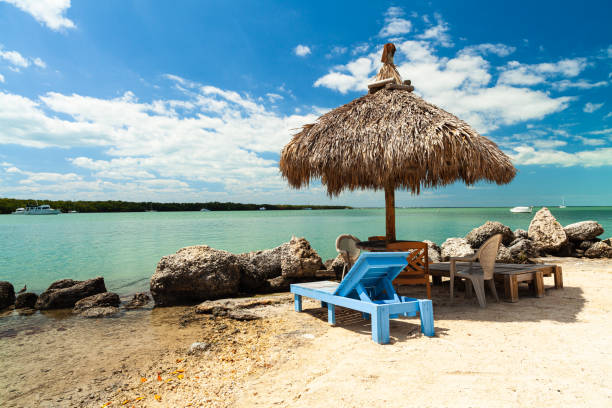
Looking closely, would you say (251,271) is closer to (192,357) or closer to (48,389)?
(192,357)

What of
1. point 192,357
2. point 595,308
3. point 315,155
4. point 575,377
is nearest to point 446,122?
point 315,155

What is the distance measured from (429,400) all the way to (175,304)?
4991mm

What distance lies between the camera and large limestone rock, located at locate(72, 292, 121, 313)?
6000mm

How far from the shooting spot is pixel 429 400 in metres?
2.26

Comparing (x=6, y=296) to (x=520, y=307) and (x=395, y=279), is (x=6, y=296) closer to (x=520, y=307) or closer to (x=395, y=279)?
(x=395, y=279)

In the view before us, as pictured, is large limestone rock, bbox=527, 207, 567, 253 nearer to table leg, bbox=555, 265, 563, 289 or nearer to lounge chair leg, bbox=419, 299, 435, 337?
table leg, bbox=555, 265, 563, 289

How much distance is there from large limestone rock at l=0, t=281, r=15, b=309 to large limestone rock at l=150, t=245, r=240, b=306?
301 centimetres

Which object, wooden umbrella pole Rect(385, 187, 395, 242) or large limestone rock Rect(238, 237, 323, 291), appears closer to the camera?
wooden umbrella pole Rect(385, 187, 395, 242)

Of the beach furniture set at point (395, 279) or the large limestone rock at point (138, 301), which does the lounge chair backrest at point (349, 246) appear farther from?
the large limestone rock at point (138, 301)

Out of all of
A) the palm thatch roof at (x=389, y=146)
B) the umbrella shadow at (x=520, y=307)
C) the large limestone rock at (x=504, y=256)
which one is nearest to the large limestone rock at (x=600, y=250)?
the large limestone rock at (x=504, y=256)

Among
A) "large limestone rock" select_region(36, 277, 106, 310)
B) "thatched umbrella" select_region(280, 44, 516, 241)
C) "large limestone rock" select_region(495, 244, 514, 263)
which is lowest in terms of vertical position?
"large limestone rock" select_region(36, 277, 106, 310)

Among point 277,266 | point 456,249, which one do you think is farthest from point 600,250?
point 277,266

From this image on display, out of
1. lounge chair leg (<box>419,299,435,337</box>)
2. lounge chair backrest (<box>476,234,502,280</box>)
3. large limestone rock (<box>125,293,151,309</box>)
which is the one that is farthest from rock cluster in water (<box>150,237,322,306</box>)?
lounge chair leg (<box>419,299,435,337</box>)

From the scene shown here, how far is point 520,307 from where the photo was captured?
4.62m
